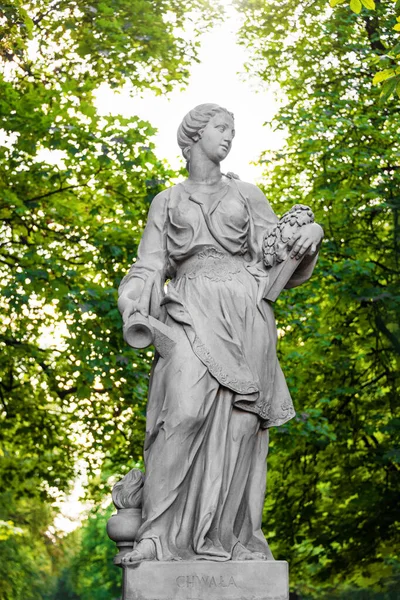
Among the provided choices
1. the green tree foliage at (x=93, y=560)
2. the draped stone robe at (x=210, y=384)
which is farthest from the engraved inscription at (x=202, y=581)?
the green tree foliage at (x=93, y=560)

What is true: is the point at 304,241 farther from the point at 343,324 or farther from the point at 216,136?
the point at 343,324

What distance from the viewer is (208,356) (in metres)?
5.91

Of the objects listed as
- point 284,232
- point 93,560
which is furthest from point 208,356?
point 93,560

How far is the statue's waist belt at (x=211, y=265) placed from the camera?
6.20 meters

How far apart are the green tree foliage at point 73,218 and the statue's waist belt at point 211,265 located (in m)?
7.49

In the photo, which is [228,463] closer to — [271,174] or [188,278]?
[188,278]

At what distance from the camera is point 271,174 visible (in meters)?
19.4

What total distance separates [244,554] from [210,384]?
84cm

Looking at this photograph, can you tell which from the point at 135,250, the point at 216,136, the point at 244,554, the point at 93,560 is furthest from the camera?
the point at 93,560

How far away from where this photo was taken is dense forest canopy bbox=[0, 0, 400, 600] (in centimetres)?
1433

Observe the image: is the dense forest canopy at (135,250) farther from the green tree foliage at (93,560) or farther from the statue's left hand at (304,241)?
the green tree foliage at (93,560)

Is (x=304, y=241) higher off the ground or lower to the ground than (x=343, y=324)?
lower

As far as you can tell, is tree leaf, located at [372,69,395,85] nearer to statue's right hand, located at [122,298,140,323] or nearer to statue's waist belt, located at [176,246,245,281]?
statue's waist belt, located at [176,246,245,281]

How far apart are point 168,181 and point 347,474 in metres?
5.13
